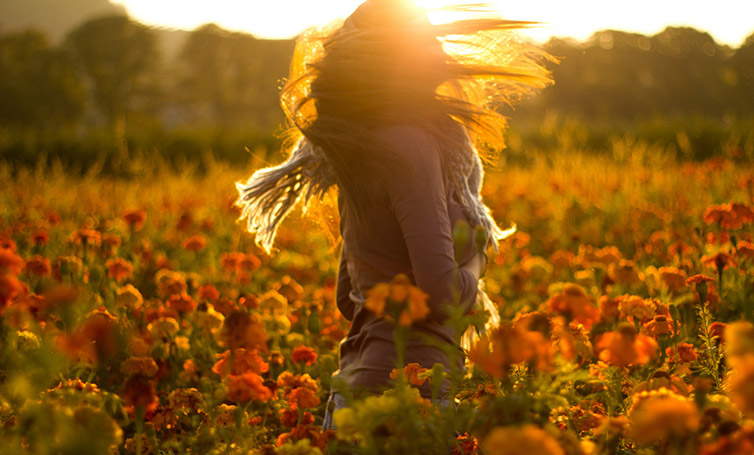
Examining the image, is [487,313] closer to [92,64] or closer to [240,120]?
[240,120]

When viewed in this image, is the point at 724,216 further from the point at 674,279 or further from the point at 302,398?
the point at 302,398

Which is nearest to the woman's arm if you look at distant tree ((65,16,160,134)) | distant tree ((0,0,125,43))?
distant tree ((65,16,160,134))

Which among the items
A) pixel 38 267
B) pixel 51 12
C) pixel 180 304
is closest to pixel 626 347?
pixel 180 304

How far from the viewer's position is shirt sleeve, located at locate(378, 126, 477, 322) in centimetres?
163

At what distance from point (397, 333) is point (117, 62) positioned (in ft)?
148

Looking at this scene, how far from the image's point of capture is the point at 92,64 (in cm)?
4103

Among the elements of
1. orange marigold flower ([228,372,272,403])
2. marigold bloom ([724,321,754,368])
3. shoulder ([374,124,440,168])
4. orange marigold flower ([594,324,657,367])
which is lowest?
orange marigold flower ([228,372,272,403])

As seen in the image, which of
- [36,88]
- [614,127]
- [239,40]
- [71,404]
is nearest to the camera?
[71,404]

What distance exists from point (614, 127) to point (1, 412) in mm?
15507

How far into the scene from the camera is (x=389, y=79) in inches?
71.2

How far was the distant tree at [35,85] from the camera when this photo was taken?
35.0m

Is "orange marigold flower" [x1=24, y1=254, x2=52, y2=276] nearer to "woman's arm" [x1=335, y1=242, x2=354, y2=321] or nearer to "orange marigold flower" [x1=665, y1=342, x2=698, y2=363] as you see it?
"woman's arm" [x1=335, y1=242, x2=354, y2=321]

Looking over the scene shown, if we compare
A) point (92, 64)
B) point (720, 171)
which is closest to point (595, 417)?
point (720, 171)

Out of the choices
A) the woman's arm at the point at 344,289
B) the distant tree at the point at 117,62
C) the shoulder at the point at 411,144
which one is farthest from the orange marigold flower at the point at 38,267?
the distant tree at the point at 117,62
